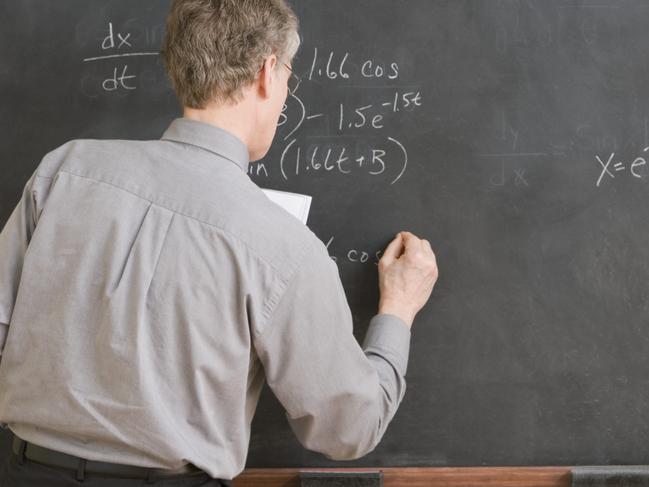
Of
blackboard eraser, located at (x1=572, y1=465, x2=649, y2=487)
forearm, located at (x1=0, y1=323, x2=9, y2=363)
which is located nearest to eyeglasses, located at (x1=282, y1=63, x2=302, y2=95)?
forearm, located at (x1=0, y1=323, x2=9, y2=363)

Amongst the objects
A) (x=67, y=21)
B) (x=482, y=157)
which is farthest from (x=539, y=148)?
(x=67, y=21)

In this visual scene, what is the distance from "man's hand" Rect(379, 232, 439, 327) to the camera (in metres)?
1.48

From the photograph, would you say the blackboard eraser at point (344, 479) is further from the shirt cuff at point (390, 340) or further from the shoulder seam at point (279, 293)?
the shoulder seam at point (279, 293)

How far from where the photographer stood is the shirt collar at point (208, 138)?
3.65ft

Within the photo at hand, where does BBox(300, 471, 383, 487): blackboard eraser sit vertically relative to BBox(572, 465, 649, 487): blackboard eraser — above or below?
below

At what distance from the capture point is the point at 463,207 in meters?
1.59

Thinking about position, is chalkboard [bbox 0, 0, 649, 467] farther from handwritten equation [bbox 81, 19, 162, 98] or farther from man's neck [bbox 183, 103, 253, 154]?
man's neck [bbox 183, 103, 253, 154]

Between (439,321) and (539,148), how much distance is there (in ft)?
1.42

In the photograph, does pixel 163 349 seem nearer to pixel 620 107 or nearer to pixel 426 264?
pixel 426 264

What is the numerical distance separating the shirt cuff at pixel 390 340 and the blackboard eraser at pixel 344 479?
414 mm

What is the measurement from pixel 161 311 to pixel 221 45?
41 cm

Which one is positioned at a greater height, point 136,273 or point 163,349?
point 136,273

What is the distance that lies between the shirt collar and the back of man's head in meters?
0.04

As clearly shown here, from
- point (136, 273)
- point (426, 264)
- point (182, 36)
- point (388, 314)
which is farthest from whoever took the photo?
point (426, 264)
